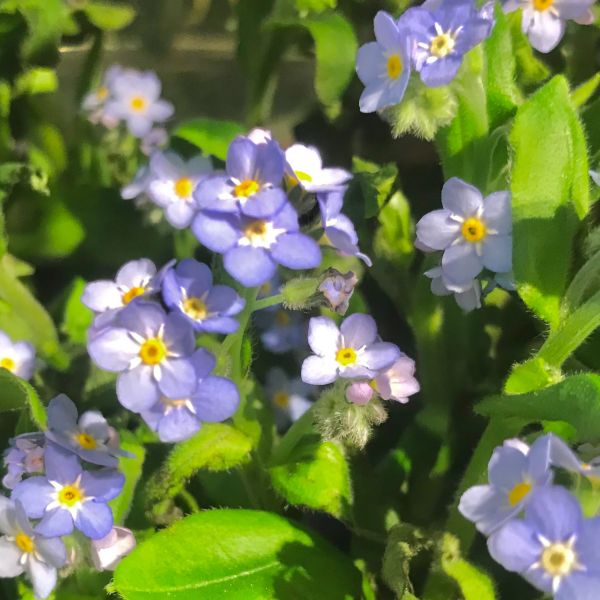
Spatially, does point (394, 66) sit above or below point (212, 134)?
above

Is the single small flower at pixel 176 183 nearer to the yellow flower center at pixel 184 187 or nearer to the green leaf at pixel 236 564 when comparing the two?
the yellow flower center at pixel 184 187

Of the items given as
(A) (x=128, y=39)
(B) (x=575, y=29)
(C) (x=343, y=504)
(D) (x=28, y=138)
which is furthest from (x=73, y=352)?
(B) (x=575, y=29)

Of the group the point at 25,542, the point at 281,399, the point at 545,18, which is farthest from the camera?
the point at 281,399

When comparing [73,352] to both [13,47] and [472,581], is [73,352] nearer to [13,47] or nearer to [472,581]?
[13,47]

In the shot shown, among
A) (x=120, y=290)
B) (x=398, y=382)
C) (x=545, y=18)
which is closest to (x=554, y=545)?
(x=398, y=382)

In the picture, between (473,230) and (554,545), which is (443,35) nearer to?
(473,230)

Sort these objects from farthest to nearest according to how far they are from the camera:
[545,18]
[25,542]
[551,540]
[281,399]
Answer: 1. [281,399]
2. [545,18]
3. [25,542]
4. [551,540]
